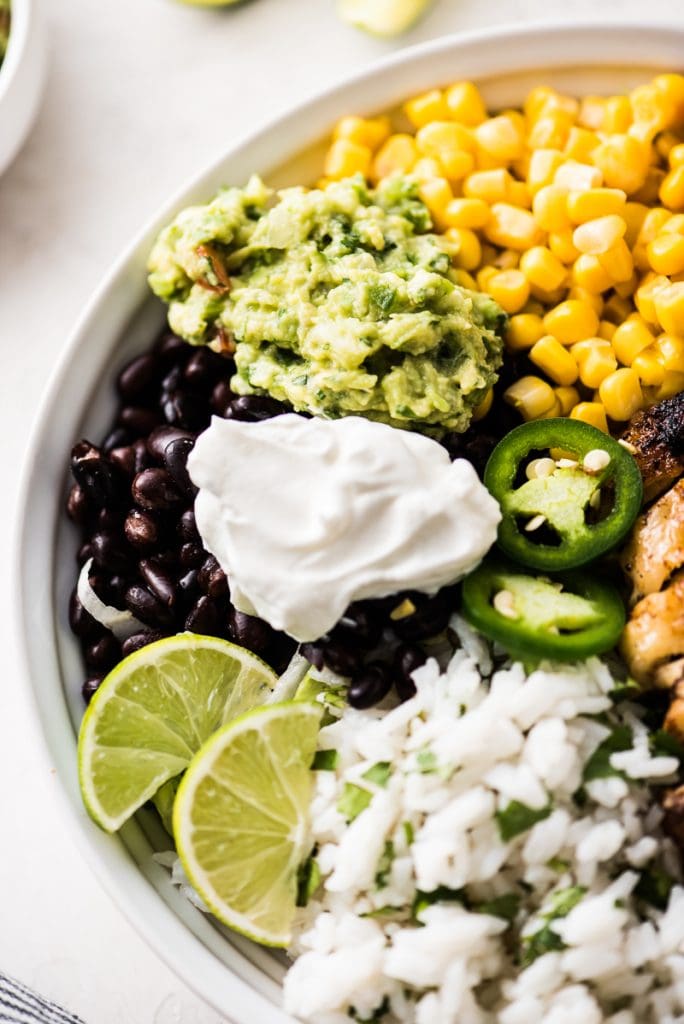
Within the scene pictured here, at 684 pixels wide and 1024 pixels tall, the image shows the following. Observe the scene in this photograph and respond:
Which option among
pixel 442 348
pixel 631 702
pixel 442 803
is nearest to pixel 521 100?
pixel 442 348

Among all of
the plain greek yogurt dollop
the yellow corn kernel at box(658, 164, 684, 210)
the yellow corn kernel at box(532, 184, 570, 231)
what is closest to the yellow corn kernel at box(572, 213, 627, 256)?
the yellow corn kernel at box(532, 184, 570, 231)

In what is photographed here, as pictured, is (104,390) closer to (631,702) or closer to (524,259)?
(524,259)

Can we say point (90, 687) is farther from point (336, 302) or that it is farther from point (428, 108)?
point (428, 108)

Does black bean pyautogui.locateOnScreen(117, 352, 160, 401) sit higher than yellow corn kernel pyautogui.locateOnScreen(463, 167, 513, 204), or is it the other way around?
black bean pyautogui.locateOnScreen(117, 352, 160, 401)

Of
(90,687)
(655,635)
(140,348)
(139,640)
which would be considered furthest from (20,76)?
(655,635)

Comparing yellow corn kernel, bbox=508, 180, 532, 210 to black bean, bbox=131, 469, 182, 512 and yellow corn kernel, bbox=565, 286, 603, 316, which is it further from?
black bean, bbox=131, 469, 182, 512
